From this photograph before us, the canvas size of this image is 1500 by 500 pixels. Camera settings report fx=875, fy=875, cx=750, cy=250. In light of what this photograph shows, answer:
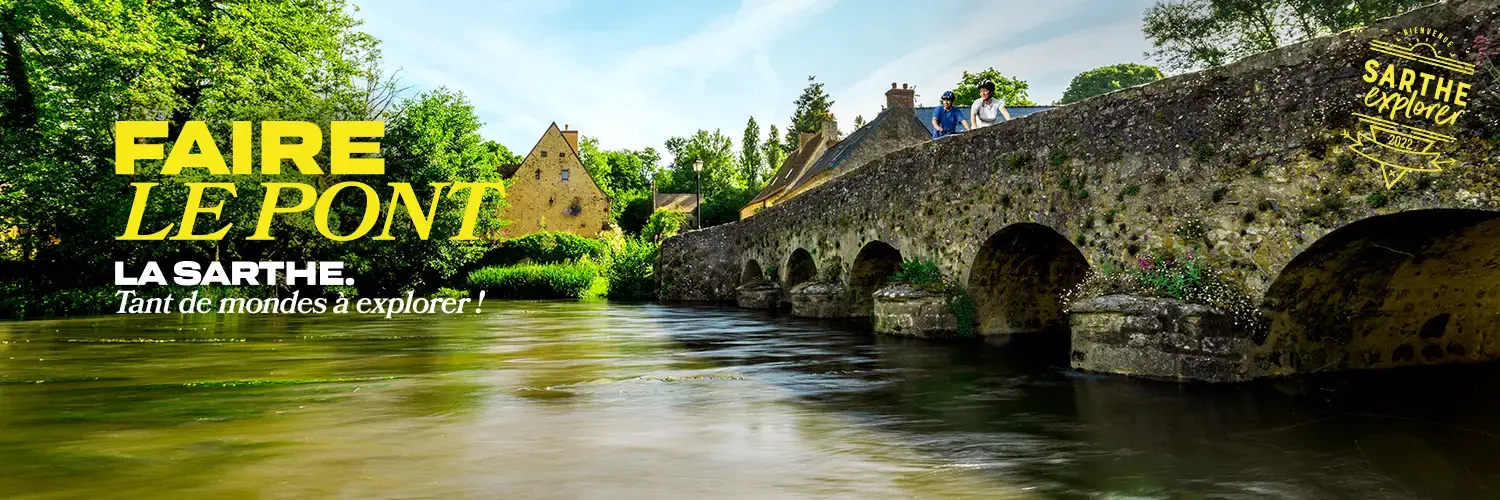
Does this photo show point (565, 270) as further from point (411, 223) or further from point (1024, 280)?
point (1024, 280)

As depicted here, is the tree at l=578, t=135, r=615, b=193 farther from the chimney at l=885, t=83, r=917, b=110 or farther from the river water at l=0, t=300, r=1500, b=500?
the river water at l=0, t=300, r=1500, b=500

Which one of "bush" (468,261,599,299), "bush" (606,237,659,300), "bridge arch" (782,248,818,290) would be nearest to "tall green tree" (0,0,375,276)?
"bush" (468,261,599,299)

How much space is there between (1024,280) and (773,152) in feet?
240

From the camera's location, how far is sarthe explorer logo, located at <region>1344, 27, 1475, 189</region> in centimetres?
582

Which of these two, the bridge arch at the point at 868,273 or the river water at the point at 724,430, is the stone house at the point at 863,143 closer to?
the bridge arch at the point at 868,273

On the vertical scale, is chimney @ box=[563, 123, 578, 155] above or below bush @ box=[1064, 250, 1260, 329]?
above

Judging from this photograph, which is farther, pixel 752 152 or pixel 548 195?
pixel 752 152

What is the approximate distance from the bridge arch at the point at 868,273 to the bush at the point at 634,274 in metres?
15.1

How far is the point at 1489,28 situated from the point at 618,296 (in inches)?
1144

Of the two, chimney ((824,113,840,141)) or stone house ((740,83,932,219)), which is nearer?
stone house ((740,83,932,219))

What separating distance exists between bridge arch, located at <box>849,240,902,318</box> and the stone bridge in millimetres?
5071

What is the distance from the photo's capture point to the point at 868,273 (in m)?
17.1

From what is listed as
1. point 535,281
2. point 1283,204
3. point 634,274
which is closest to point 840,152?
point 634,274

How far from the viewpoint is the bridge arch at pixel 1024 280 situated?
38.5 feet
